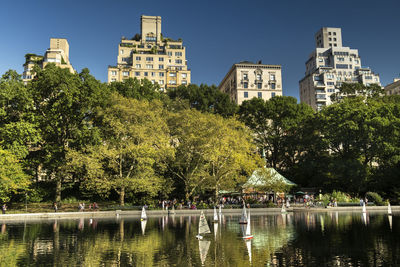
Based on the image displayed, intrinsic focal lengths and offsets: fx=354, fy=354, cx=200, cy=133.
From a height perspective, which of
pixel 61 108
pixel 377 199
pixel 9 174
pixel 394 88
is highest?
pixel 394 88

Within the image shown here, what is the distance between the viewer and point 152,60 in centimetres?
13912

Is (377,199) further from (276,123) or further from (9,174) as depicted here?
(9,174)

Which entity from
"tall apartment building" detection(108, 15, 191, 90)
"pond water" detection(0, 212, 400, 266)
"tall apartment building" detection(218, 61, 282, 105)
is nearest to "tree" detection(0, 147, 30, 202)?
"pond water" detection(0, 212, 400, 266)

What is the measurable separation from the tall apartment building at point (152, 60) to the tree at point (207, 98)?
164 ft

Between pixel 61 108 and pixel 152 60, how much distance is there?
88.7m

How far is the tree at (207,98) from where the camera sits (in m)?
83.3

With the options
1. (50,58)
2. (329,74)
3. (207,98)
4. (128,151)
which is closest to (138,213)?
(128,151)

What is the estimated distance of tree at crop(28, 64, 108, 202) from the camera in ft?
173

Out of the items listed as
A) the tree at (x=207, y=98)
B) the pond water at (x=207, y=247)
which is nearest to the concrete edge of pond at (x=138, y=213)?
the pond water at (x=207, y=247)

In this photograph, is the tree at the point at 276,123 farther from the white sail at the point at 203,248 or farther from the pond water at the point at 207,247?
the white sail at the point at 203,248

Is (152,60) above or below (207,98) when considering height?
above

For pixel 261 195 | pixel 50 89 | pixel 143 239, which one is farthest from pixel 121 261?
pixel 261 195

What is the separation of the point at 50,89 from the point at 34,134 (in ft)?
24.5

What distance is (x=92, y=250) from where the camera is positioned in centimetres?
2127
